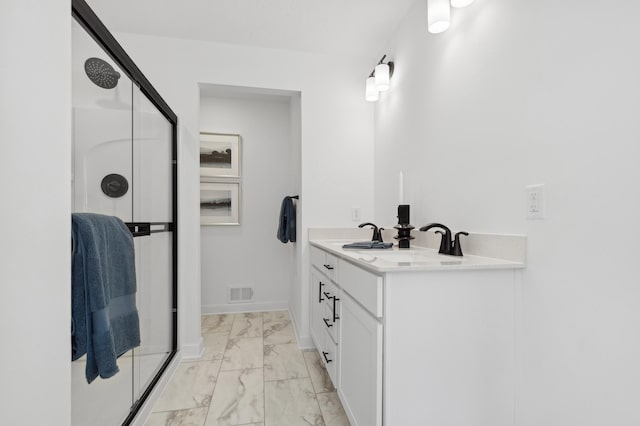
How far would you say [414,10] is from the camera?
1.90 m

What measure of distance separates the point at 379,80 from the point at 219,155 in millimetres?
1825

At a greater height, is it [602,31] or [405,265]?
[602,31]

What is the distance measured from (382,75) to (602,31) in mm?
1403

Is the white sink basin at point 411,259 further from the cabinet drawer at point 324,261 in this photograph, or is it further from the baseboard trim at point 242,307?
the baseboard trim at point 242,307

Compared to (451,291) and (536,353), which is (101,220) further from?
(536,353)

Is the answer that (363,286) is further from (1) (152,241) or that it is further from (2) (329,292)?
(1) (152,241)

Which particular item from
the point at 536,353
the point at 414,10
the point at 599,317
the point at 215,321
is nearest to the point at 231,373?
the point at 215,321

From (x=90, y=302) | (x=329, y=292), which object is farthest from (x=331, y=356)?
(x=90, y=302)

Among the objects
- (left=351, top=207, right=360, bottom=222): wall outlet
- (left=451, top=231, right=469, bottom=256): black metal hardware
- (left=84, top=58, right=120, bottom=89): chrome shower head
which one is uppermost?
(left=84, top=58, right=120, bottom=89): chrome shower head

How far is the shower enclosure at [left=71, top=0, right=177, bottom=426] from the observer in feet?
3.51

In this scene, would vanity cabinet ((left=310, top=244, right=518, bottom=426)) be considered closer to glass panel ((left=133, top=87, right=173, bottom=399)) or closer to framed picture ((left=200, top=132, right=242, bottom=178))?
glass panel ((left=133, top=87, right=173, bottom=399))

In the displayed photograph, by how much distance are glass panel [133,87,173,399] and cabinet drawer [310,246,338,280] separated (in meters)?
1.01

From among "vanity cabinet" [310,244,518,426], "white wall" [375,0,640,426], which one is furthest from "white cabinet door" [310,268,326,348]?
"white wall" [375,0,640,426]

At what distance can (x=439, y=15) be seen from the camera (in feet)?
4.72
